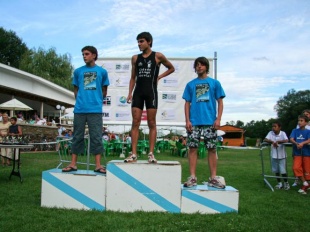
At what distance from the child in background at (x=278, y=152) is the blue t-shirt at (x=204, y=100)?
9.80 feet

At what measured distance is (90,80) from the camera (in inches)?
211

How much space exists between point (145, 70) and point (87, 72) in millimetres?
916

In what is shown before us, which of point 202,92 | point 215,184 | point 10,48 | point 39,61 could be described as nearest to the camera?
point 215,184

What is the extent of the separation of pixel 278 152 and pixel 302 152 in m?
0.60

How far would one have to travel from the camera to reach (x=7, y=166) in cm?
1038

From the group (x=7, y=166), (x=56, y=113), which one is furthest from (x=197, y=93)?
(x=56, y=113)

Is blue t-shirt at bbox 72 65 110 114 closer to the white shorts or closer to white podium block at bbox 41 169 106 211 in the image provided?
white podium block at bbox 41 169 106 211

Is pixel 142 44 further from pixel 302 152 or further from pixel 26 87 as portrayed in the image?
pixel 26 87

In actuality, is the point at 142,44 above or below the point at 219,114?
above

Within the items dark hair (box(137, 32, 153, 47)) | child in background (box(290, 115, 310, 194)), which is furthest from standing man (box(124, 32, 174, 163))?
child in background (box(290, 115, 310, 194))

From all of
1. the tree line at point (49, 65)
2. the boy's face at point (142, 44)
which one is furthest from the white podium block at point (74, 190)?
the tree line at point (49, 65)

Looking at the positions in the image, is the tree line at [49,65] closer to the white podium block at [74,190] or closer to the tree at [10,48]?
the tree at [10,48]

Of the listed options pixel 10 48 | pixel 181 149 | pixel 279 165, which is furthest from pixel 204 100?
pixel 10 48

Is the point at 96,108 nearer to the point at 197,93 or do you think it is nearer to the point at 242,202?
the point at 197,93
